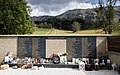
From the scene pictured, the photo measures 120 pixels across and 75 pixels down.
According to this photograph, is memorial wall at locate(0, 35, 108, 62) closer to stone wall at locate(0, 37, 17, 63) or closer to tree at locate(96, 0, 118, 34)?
stone wall at locate(0, 37, 17, 63)

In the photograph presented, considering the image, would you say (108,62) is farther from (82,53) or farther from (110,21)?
(110,21)

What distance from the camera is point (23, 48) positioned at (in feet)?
46.1

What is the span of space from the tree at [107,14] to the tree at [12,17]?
8.02 metres

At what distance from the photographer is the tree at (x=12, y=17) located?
25.2 meters

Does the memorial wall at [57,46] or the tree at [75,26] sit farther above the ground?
the tree at [75,26]

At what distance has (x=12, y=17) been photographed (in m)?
24.9

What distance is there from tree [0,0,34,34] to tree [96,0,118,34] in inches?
316

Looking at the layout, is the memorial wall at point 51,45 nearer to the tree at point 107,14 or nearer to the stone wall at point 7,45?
the stone wall at point 7,45

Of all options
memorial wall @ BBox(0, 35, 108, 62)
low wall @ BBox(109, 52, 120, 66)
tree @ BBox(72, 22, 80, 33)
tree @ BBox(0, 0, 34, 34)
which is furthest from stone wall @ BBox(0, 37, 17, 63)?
tree @ BBox(72, 22, 80, 33)

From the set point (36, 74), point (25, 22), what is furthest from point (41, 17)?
point (36, 74)

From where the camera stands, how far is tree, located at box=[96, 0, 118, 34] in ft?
65.9

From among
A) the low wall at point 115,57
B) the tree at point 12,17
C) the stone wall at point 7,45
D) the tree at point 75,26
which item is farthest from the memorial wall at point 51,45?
the tree at point 75,26

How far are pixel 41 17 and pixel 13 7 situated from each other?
56.0 feet

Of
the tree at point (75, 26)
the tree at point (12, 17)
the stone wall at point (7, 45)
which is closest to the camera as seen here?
the stone wall at point (7, 45)
